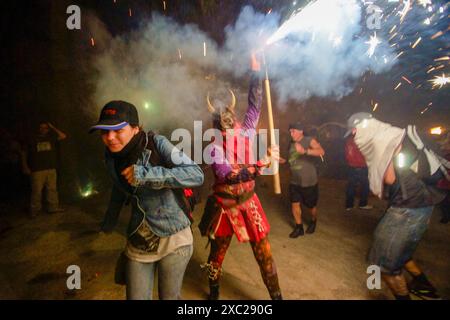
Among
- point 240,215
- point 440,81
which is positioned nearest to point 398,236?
point 240,215

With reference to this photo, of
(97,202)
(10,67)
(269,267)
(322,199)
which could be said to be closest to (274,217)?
(322,199)

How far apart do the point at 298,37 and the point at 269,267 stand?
313 inches

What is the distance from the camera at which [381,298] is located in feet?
11.5

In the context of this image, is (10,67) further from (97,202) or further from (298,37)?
(298,37)

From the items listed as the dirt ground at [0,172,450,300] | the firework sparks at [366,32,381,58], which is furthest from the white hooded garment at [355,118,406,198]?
the firework sparks at [366,32,381,58]

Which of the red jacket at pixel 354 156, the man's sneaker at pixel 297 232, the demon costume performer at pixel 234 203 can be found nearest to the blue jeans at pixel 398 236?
the demon costume performer at pixel 234 203

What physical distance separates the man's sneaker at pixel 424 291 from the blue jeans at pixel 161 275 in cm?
321

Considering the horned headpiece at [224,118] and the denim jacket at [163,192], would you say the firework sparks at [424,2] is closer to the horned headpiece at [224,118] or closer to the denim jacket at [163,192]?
the horned headpiece at [224,118]

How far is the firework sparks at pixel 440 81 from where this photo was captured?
9958 mm

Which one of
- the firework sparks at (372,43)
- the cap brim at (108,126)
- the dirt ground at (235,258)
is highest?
the firework sparks at (372,43)

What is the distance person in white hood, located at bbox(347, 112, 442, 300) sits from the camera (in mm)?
2947

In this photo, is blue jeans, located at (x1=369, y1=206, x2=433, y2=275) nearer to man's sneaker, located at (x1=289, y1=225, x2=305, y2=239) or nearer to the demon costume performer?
the demon costume performer

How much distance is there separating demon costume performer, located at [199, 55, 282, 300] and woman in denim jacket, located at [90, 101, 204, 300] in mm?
897
